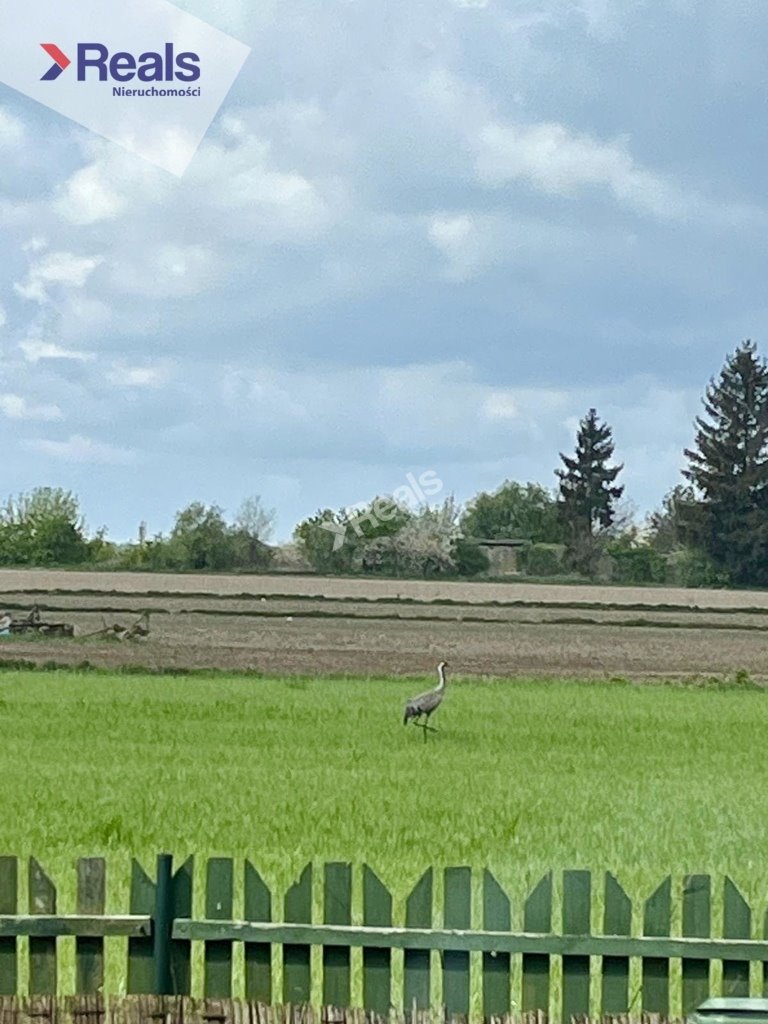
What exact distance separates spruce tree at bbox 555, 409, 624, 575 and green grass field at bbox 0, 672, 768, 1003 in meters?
89.7

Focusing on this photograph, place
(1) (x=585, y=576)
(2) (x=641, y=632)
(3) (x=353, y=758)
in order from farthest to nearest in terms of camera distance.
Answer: (1) (x=585, y=576) → (2) (x=641, y=632) → (3) (x=353, y=758)

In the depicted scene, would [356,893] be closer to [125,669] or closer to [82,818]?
[82,818]

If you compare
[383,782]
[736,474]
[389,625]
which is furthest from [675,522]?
[383,782]

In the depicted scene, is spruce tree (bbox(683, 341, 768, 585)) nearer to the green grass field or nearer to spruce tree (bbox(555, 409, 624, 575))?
spruce tree (bbox(555, 409, 624, 575))

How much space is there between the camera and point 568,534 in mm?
134750

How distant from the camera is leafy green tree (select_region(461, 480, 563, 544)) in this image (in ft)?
482

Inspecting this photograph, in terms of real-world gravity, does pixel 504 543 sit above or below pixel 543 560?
above

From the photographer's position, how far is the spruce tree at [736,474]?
12062 centimetres

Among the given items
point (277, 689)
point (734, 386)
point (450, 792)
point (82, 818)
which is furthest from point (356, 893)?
point (734, 386)

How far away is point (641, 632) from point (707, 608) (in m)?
23.3

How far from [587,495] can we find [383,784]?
380 ft

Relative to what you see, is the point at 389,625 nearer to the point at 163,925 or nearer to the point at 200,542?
the point at 200,542

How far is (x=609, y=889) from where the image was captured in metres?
7.23

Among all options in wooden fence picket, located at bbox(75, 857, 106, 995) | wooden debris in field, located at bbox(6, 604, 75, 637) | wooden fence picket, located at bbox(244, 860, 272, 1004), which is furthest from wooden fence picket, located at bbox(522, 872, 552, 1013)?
wooden debris in field, located at bbox(6, 604, 75, 637)
